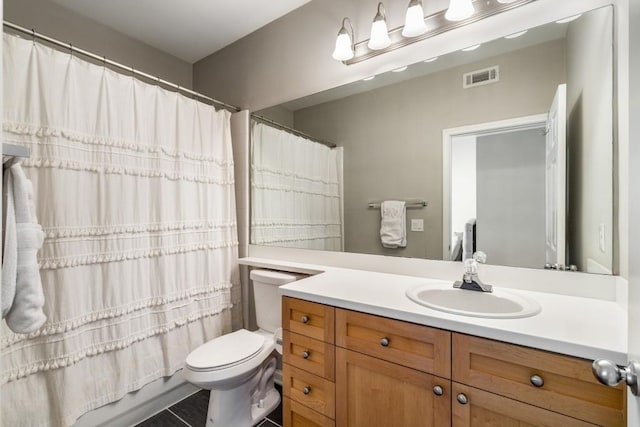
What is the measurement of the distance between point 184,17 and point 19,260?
75.3 inches

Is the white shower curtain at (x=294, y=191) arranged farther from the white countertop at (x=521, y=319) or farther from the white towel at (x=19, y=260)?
the white towel at (x=19, y=260)

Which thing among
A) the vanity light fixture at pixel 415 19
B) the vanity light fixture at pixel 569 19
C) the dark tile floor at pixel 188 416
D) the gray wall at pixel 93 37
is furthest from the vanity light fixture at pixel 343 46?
the dark tile floor at pixel 188 416

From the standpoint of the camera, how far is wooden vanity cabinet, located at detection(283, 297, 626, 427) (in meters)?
0.82

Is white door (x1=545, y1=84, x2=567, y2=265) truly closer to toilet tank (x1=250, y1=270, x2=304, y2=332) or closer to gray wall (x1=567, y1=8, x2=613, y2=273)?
gray wall (x1=567, y1=8, x2=613, y2=273)

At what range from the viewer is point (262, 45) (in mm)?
2191

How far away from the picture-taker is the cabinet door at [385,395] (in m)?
0.99

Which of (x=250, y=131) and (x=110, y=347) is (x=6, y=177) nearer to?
(x=110, y=347)

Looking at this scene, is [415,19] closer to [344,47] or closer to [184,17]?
[344,47]

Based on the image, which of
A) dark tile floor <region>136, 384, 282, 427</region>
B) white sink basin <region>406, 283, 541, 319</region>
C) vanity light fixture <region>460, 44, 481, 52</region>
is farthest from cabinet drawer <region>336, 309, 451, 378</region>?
vanity light fixture <region>460, 44, 481, 52</region>

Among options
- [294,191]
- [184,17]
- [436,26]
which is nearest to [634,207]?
[436,26]

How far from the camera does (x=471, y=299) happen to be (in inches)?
49.5

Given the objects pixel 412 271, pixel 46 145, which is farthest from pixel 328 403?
pixel 46 145

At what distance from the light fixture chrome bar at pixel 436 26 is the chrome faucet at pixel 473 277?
3.49 feet

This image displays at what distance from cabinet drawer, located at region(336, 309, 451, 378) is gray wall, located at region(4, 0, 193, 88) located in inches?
95.2
